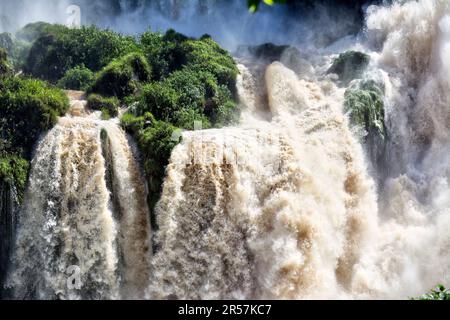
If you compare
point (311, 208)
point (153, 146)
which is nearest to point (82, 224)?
point (153, 146)

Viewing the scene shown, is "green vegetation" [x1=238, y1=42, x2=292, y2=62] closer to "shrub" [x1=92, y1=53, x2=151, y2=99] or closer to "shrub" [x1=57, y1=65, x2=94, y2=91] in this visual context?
"shrub" [x1=92, y1=53, x2=151, y2=99]

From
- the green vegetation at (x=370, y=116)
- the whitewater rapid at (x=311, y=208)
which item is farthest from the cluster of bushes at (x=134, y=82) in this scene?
the green vegetation at (x=370, y=116)

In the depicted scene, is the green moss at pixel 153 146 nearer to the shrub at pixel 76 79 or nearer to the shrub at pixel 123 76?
the shrub at pixel 123 76

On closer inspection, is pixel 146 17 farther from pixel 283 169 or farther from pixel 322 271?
pixel 322 271

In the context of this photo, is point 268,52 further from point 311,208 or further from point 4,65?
point 311,208

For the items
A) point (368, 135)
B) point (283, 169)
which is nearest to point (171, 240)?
point (283, 169)

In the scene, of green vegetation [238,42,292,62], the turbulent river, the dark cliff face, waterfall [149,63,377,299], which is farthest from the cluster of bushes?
green vegetation [238,42,292,62]
